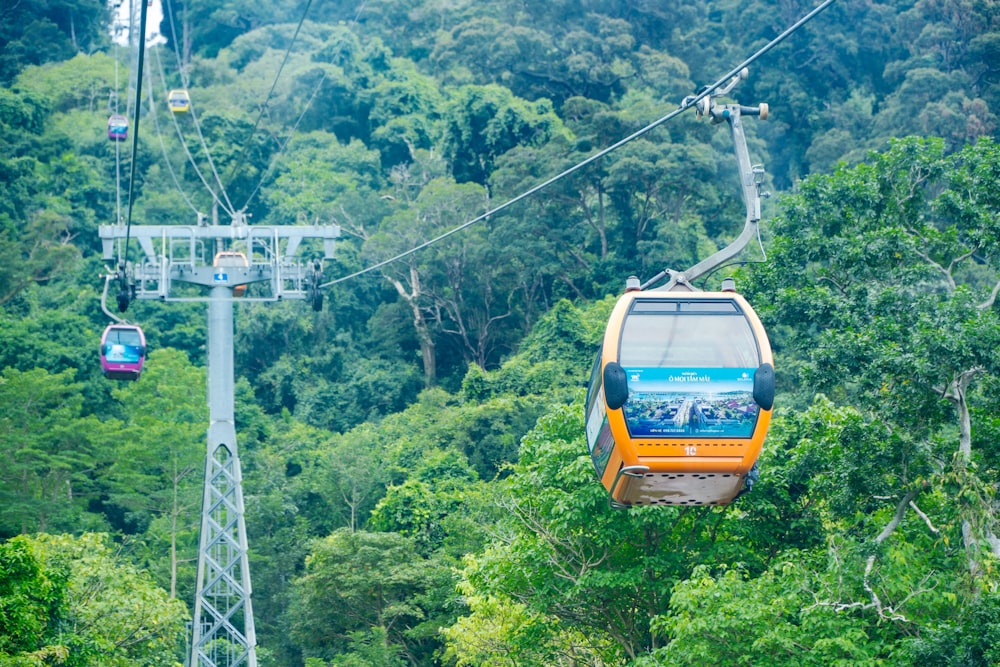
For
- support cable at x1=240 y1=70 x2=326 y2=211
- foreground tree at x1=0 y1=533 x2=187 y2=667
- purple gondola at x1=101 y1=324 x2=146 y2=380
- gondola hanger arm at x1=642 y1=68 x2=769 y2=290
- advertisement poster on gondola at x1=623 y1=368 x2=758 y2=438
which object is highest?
support cable at x1=240 y1=70 x2=326 y2=211

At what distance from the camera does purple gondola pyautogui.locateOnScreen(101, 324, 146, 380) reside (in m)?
26.0

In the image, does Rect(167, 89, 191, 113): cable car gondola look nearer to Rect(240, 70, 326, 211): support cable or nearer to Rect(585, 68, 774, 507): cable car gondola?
Rect(240, 70, 326, 211): support cable

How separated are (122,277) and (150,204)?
24.4m

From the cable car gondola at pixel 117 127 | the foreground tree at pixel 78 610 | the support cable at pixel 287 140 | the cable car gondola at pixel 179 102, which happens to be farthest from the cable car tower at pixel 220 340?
the cable car gondola at pixel 117 127

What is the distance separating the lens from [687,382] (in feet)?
35.7

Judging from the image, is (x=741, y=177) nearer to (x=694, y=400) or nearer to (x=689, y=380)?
(x=689, y=380)

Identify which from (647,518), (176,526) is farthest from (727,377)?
(176,526)

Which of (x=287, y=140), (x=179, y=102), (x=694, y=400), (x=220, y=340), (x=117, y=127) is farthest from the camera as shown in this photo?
(x=117, y=127)

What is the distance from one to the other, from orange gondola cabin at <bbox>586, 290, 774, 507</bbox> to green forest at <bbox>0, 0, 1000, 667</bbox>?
4229 millimetres

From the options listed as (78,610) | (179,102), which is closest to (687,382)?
(78,610)

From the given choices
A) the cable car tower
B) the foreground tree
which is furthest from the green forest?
the cable car tower

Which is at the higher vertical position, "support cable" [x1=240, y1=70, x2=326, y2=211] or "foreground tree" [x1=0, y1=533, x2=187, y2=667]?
"support cable" [x1=240, y1=70, x2=326, y2=211]

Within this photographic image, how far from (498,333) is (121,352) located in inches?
647

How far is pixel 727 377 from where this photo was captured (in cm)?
1086
